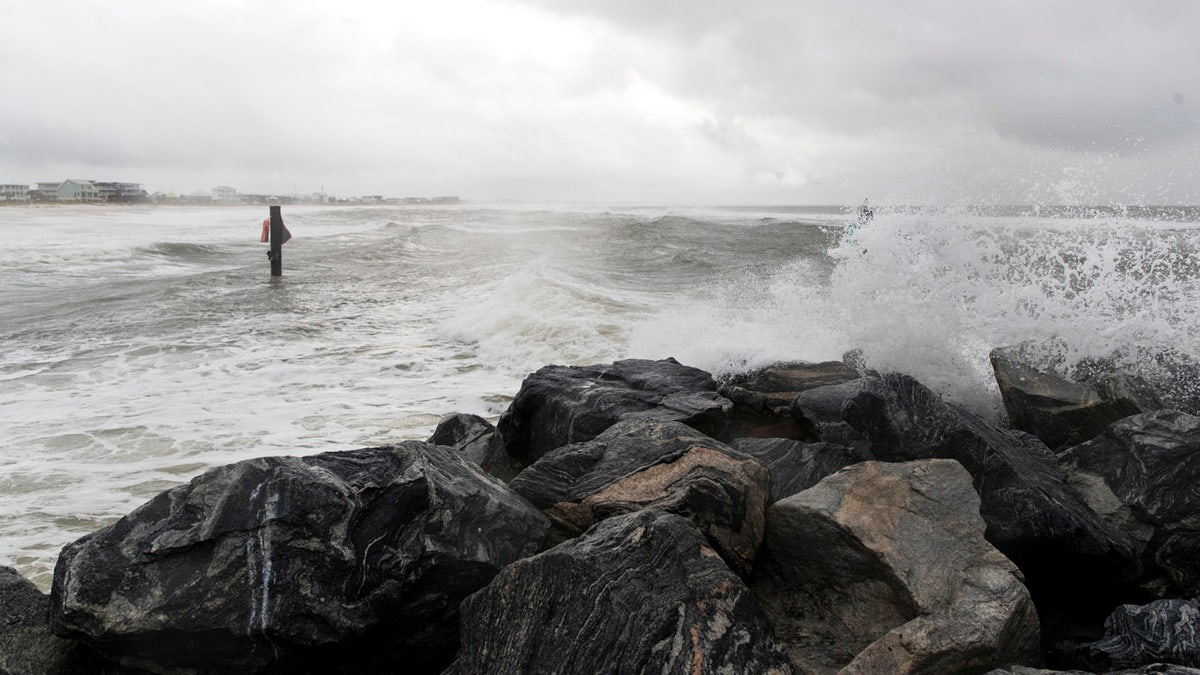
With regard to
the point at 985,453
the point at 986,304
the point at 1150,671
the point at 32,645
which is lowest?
the point at 32,645

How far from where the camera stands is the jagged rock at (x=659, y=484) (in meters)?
3.21

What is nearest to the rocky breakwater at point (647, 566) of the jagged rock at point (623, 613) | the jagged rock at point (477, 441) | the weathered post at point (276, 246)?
the jagged rock at point (623, 613)

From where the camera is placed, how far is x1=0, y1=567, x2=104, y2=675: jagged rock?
2.69 metres

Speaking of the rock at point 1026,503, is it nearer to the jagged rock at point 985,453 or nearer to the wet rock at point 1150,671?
the jagged rock at point 985,453

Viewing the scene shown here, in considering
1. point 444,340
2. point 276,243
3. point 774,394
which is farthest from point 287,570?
point 276,243

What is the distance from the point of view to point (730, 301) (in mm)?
12141

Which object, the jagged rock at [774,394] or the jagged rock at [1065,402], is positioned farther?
the jagged rock at [774,394]

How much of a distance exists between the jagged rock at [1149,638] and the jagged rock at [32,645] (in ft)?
11.6

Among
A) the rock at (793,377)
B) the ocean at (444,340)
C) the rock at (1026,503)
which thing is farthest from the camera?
the ocean at (444,340)

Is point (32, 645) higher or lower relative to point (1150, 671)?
lower

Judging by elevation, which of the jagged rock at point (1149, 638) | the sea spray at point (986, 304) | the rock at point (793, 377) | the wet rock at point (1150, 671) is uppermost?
the sea spray at point (986, 304)

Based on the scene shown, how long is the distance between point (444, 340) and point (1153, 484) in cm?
830

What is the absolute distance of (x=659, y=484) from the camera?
11.0 ft

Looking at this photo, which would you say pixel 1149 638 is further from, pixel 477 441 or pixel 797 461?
pixel 477 441
